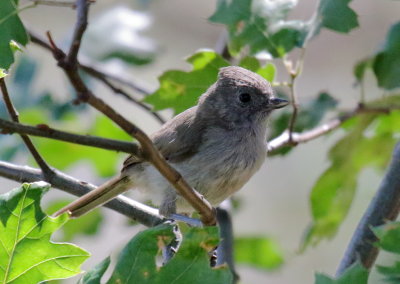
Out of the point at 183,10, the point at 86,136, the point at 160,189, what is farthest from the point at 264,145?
the point at 183,10

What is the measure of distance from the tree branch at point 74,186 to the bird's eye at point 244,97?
64 centimetres

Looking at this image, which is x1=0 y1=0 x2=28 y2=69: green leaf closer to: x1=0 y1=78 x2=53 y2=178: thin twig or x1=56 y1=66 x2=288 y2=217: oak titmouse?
x1=0 y1=78 x2=53 y2=178: thin twig

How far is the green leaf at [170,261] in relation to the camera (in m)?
1.70

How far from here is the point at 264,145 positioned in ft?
9.47

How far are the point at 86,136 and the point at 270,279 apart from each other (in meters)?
5.81

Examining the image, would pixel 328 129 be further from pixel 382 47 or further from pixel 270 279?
pixel 270 279

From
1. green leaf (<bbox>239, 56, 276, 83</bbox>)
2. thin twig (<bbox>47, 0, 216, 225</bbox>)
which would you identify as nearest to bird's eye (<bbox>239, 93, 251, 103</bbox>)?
green leaf (<bbox>239, 56, 276, 83</bbox>)

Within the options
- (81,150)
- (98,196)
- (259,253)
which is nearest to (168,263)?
(98,196)

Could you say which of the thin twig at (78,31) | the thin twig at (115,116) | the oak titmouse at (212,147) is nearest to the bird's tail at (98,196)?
the oak titmouse at (212,147)

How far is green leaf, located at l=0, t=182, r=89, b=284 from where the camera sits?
5.88 ft

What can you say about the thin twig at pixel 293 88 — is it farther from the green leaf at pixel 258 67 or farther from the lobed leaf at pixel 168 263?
the lobed leaf at pixel 168 263

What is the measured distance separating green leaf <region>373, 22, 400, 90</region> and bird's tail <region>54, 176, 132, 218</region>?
3.54 feet

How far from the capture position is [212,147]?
2811 millimetres

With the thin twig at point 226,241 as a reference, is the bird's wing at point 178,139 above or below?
above
